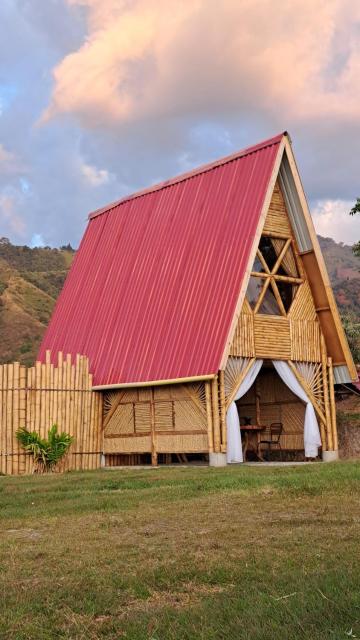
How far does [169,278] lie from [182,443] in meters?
4.89

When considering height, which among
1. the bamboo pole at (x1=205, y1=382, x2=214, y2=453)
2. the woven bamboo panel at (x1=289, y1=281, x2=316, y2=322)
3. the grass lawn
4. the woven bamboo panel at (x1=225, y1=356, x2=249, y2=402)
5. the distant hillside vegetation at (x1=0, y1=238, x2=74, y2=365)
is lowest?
the grass lawn

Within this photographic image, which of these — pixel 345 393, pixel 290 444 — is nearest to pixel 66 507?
pixel 290 444

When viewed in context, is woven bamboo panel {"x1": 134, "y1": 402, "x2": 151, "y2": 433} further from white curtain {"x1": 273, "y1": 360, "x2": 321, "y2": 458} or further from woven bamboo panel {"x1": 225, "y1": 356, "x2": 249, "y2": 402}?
white curtain {"x1": 273, "y1": 360, "x2": 321, "y2": 458}

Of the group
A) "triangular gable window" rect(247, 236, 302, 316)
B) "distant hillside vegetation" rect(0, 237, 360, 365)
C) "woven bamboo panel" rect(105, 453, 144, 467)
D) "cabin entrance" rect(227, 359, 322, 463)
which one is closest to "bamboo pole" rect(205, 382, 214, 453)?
"cabin entrance" rect(227, 359, 322, 463)

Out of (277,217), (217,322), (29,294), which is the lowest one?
(217,322)

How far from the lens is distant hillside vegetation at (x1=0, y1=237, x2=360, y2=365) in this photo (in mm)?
53844

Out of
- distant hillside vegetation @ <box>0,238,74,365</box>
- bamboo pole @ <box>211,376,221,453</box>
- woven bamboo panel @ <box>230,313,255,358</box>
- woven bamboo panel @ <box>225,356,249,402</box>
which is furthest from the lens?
distant hillside vegetation @ <box>0,238,74,365</box>

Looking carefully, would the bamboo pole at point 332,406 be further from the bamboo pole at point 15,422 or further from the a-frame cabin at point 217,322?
the bamboo pole at point 15,422

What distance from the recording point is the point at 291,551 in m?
6.35

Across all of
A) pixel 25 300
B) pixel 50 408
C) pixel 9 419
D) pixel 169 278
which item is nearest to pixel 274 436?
pixel 169 278

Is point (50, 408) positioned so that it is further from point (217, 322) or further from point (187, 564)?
point (187, 564)

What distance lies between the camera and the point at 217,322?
18.5 meters

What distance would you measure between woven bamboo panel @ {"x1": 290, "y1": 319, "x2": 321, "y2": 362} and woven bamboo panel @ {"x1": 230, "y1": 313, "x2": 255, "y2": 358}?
5.70 feet

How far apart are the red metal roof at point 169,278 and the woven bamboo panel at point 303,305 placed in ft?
10.2
